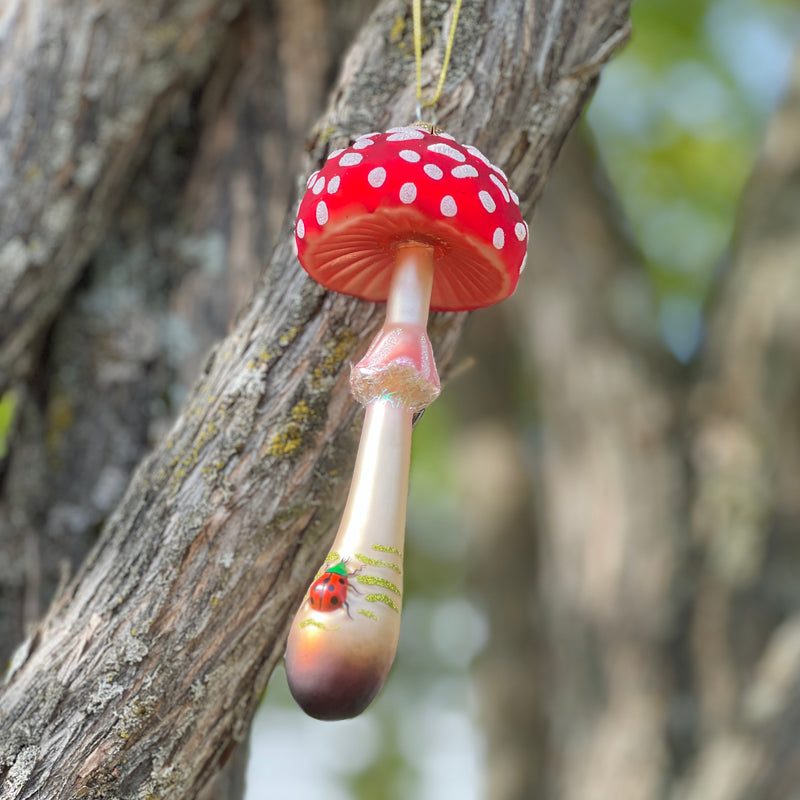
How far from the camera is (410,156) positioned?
110 cm

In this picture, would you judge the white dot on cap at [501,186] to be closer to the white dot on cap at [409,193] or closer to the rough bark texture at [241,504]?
the white dot on cap at [409,193]

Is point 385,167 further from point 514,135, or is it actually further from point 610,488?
point 610,488

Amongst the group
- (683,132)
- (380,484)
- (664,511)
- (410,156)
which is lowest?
(380,484)

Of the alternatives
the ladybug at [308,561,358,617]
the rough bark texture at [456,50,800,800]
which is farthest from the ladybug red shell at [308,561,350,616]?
the rough bark texture at [456,50,800,800]

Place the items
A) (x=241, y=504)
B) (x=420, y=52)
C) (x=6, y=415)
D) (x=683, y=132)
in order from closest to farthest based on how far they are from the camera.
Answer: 1. (x=241, y=504)
2. (x=420, y=52)
3. (x=6, y=415)
4. (x=683, y=132)

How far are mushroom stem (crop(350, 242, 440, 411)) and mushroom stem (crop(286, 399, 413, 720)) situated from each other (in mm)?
46

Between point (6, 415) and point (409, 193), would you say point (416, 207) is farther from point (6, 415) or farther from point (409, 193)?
point (6, 415)

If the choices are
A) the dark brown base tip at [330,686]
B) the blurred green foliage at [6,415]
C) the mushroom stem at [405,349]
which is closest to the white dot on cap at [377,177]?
the mushroom stem at [405,349]

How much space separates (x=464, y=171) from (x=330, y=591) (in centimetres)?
55

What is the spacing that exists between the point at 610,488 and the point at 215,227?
1.77 meters

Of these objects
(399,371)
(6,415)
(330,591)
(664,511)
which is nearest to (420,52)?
(399,371)

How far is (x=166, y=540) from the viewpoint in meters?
1.39

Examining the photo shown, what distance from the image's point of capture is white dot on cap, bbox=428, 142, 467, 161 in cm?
111

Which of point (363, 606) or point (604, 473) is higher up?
point (604, 473)
